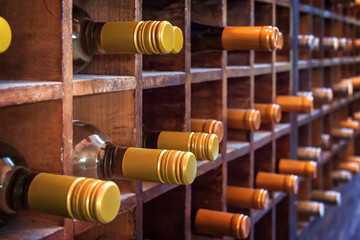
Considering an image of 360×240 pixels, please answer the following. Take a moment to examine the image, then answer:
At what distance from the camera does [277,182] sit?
0.92m

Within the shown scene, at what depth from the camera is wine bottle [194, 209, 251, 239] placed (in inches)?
27.5

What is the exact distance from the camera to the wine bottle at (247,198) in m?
0.83

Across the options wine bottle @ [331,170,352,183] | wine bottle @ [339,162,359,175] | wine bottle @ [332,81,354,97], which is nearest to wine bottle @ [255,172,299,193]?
wine bottle @ [332,81,354,97]

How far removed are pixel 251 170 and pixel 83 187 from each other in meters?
0.57

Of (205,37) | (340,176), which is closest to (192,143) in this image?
(205,37)

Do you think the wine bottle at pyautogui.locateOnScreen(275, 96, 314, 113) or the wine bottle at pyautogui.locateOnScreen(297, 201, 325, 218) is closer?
the wine bottle at pyautogui.locateOnScreen(275, 96, 314, 113)

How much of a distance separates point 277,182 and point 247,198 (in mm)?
111

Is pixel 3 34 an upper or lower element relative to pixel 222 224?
upper

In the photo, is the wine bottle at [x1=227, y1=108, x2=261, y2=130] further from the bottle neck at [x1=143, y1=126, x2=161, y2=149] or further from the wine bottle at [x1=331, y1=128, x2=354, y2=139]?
the wine bottle at [x1=331, y1=128, x2=354, y2=139]

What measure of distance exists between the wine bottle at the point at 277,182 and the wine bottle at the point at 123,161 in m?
0.48

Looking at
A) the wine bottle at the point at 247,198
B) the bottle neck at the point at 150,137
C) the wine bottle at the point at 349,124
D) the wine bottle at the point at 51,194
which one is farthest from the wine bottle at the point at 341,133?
the wine bottle at the point at 51,194

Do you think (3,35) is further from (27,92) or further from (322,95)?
(322,95)

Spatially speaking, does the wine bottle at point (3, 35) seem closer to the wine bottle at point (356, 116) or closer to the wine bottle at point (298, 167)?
the wine bottle at point (298, 167)

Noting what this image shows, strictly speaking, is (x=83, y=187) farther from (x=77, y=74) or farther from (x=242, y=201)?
(x=242, y=201)
